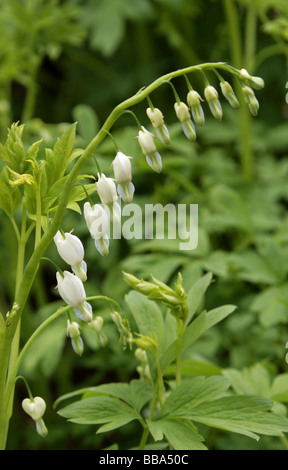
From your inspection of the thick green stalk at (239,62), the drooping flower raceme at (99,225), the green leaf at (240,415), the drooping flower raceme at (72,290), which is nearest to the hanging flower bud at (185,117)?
the drooping flower raceme at (99,225)

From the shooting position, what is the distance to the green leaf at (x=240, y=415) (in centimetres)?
130

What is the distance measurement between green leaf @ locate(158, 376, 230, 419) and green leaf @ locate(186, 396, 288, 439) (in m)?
0.01

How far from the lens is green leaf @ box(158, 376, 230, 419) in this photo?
136 centimetres

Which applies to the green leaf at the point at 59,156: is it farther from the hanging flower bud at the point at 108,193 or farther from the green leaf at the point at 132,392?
the green leaf at the point at 132,392

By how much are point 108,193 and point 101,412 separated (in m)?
0.51

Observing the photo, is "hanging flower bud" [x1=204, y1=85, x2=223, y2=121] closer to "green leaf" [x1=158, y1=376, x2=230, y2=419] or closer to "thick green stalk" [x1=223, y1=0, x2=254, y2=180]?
"green leaf" [x1=158, y1=376, x2=230, y2=419]

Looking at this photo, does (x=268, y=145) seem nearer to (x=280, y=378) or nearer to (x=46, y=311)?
(x=46, y=311)

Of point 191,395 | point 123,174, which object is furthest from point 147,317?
point 123,174

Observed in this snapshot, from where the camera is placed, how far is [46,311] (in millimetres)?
2621

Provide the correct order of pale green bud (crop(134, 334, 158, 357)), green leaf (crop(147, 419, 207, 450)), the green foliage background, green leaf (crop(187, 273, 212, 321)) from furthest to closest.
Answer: the green foliage background
green leaf (crop(187, 273, 212, 321))
pale green bud (crop(134, 334, 158, 357))
green leaf (crop(147, 419, 207, 450))

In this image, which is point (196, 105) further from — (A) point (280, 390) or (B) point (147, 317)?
(A) point (280, 390)

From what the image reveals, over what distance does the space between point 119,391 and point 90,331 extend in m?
0.93

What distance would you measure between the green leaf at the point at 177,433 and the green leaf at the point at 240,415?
3cm

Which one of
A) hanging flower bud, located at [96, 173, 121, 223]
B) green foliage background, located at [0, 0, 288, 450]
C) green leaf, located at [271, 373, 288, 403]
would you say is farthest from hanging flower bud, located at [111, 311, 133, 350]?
green leaf, located at [271, 373, 288, 403]
